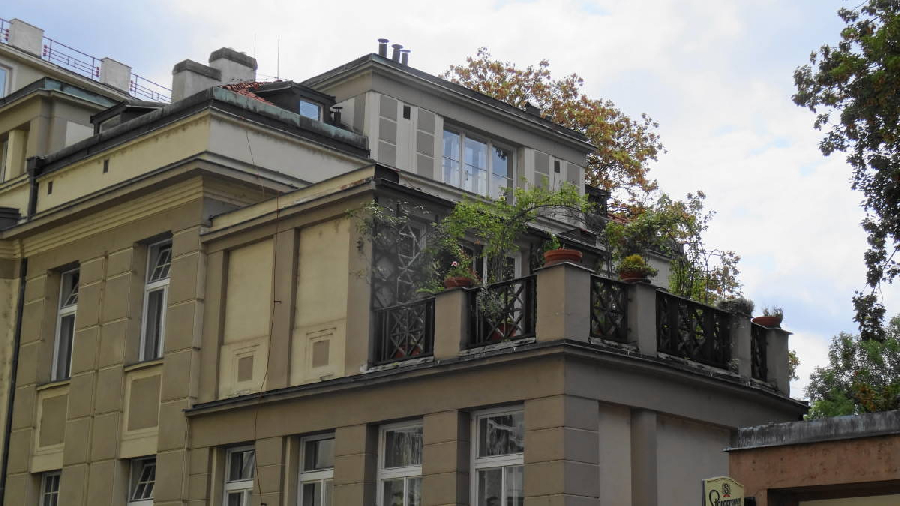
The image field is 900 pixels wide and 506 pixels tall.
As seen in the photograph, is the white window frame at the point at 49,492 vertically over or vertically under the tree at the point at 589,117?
under

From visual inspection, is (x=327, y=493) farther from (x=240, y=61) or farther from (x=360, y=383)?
(x=240, y=61)

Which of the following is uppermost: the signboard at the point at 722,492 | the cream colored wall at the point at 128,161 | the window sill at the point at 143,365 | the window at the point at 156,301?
the cream colored wall at the point at 128,161

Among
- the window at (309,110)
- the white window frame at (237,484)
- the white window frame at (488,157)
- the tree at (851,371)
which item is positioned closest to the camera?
the white window frame at (237,484)

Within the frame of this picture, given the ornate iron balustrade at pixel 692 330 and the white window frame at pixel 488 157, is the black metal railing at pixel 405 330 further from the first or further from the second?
the white window frame at pixel 488 157

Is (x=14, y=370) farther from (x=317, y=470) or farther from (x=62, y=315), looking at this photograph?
(x=317, y=470)

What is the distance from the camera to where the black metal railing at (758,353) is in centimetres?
1841

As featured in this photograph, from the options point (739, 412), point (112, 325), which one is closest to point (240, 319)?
point (112, 325)

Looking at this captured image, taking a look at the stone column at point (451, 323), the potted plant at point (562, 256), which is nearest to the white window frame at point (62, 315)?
the stone column at point (451, 323)

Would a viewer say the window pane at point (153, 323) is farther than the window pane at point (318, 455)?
Yes

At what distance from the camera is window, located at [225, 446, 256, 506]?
19.3 metres

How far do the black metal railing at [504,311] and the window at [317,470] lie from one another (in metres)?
3.19

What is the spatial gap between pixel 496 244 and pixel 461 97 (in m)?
9.81

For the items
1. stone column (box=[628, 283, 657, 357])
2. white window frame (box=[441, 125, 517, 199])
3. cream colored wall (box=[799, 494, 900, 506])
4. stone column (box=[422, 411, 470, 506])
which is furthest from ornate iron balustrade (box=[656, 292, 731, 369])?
white window frame (box=[441, 125, 517, 199])

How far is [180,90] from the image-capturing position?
26953mm
